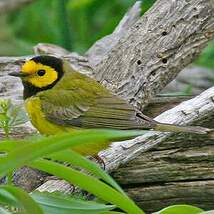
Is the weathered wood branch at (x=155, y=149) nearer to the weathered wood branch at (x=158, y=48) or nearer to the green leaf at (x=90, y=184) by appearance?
the weathered wood branch at (x=158, y=48)

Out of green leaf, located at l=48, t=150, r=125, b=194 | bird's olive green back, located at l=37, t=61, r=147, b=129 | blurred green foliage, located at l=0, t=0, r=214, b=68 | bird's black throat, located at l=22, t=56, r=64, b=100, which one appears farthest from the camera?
blurred green foliage, located at l=0, t=0, r=214, b=68

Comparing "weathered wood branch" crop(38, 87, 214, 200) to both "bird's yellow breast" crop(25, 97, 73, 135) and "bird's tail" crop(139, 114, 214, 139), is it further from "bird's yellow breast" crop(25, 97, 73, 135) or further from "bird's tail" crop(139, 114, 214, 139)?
"bird's yellow breast" crop(25, 97, 73, 135)

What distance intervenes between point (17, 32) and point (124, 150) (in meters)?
3.01

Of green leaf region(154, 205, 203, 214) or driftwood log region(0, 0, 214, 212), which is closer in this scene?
green leaf region(154, 205, 203, 214)

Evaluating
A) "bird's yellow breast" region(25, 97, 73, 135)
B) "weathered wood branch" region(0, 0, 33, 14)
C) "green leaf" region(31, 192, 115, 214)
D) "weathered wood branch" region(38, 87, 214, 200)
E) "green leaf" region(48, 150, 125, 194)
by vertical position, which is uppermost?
"weathered wood branch" region(0, 0, 33, 14)

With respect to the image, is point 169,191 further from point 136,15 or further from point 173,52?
point 136,15

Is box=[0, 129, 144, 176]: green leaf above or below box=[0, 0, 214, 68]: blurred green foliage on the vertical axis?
below

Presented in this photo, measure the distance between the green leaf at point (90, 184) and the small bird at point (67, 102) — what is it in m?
1.63

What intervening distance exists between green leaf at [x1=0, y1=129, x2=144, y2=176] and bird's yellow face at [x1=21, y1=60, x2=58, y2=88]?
7.26 feet

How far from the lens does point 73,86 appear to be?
435 cm

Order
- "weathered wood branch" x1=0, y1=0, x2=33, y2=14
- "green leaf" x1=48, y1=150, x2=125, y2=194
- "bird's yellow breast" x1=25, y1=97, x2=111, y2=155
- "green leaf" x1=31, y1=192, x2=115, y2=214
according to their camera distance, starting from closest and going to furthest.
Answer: "green leaf" x1=48, y1=150, x2=125, y2=194 → "green leaf" x1=31, y1=192, x2=115, y2=214 → "bird's yellow breast" x1=25, y1=97, x2=111, y2=155 → "weathered wood branch" x1=0, y1=0, x2=33, y2=14

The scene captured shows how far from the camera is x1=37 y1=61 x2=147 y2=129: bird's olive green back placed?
4.07 m

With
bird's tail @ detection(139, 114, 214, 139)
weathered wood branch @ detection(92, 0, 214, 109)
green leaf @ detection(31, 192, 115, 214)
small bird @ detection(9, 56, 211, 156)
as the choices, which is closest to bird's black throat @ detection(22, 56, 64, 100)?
small bird @ detection(9, 56, 211, 156)

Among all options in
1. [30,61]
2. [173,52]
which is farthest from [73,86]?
[173,52]
